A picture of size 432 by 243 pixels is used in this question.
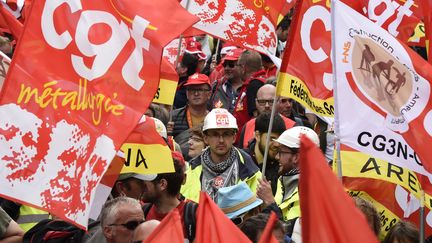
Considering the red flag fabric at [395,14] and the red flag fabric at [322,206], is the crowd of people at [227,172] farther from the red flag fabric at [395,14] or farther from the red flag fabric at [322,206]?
the red flag fabric at [322,206]

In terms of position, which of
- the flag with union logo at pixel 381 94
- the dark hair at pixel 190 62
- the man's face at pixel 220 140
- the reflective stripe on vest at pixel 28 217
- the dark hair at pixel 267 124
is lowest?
the reflective stripe on vest at pixel 28 217

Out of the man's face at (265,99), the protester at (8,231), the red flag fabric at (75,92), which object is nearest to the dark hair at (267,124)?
the man's face at (265,99)

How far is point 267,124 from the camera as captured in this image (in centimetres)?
1162

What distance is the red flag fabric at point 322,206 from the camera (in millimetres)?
4926

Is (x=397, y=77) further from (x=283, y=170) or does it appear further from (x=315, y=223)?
(x=315, y=223)

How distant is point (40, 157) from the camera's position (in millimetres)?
7176

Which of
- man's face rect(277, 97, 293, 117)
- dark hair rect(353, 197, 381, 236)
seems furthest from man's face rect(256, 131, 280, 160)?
dark hair rect(353, 197, 381, 236)

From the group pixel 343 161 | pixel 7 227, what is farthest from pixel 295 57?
pixel 7 227

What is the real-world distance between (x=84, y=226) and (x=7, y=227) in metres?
1.75

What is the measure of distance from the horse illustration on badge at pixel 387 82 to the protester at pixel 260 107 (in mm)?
4110

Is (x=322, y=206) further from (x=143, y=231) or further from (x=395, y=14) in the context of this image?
(x=395, y=14)

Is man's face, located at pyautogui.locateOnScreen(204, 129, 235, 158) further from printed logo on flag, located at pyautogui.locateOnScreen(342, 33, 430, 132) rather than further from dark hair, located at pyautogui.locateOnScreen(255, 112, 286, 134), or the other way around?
printed logo on flag, located at pyautogui.locateOnScreen(342, 33, 430, 132)

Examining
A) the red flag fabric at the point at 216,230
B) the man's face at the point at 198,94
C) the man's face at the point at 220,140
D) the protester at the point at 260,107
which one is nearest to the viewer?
the red flag fabric at the point at 216,230

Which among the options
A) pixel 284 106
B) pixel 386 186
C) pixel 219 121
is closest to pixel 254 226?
pixel 386 186
